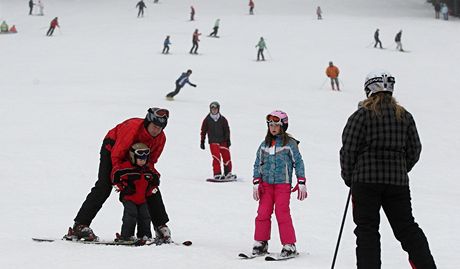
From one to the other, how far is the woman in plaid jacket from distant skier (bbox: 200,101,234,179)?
8889mm

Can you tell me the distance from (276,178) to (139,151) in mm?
1289

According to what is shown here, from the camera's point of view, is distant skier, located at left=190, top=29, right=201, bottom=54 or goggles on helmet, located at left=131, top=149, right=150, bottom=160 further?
distant skier, located at left=190, top=29, right=201, bottom=54

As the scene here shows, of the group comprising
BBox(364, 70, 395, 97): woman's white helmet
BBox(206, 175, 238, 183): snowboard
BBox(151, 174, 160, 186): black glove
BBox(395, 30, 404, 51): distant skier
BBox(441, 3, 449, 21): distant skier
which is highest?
BBox(441, 3, 449, 21): distant skier

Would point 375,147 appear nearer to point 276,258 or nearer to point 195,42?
point 276,258

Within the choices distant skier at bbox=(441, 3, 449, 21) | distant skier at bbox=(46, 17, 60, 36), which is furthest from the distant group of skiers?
distant skier at bbox=(441, 3, 449, 21)

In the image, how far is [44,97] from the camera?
25.0 m

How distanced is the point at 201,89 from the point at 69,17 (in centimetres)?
2440

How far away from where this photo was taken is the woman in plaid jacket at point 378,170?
17.1 ft

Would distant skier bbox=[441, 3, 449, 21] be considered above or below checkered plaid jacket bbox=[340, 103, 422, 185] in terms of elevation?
above

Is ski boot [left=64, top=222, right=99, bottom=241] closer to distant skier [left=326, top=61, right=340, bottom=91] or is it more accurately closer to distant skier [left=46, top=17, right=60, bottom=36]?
distant skier [left=326, top=61, right=340, bottom=91]

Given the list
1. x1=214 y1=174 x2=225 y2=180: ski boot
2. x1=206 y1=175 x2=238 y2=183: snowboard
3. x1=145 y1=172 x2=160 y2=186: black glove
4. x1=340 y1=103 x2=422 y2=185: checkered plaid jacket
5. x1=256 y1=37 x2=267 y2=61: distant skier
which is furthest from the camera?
x1=256 y1=37 x2=267 y2=61: distant skier

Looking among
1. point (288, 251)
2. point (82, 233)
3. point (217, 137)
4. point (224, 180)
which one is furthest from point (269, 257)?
point (217, 137)

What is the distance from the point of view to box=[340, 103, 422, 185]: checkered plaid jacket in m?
5.21

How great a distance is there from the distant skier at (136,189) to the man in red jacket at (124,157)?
0.05 m
